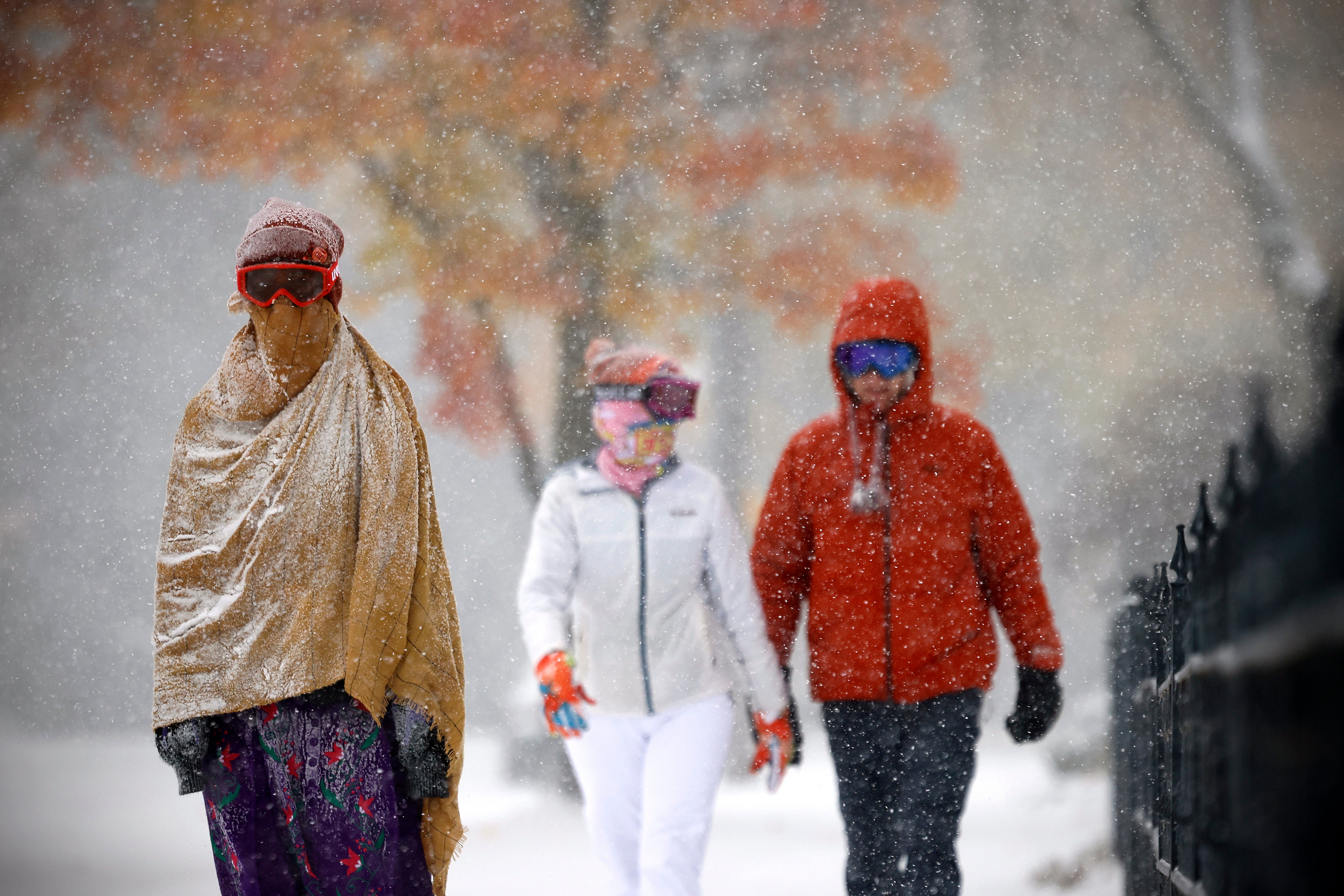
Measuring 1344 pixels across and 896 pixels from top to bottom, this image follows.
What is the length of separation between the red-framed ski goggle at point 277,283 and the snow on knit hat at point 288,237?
1cm

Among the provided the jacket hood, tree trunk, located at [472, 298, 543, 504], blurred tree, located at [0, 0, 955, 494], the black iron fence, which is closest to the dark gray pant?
the black iron fence

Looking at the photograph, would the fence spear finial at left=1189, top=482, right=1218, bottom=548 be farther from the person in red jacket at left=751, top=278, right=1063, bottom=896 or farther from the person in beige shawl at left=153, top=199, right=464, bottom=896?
the person in beige shawl at left=153, top=199, right=464, bottom=896

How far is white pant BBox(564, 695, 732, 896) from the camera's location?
3.64 metres

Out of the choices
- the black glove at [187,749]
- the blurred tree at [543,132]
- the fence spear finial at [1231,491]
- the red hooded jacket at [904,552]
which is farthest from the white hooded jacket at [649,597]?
the blurred tree at [543,132]

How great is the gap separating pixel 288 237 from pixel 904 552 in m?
1.78

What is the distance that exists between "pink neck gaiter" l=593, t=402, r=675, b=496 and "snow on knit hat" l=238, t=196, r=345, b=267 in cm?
101

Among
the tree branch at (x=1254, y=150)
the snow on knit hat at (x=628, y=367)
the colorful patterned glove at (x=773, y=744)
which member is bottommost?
the colorful patterned glove at (x=773, y=744)

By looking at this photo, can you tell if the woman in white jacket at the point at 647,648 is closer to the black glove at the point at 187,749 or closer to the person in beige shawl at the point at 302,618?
the person in beige shawl at the point at 302,618

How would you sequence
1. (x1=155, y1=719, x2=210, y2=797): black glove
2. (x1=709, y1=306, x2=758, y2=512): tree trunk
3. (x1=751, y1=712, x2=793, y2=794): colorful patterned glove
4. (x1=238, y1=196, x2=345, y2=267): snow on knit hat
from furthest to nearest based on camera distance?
(x1=709, y1=306, x2=758, y2=512): tree trunk → (x1=751, y1=712, x2=793, y2=794): colorful patterned glove → (x1=238, y1=196, x2=345, y2=267): snow on knit hat → (x1=155, y1=719, x2=210, y2=797): black glove

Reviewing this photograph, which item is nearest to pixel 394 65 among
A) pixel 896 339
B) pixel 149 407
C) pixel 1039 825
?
pixel 149 407

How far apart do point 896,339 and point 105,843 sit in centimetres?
444

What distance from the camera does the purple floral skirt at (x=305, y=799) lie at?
10.1ft

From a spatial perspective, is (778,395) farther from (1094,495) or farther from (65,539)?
(65,539)

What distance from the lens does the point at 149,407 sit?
6602 mm
